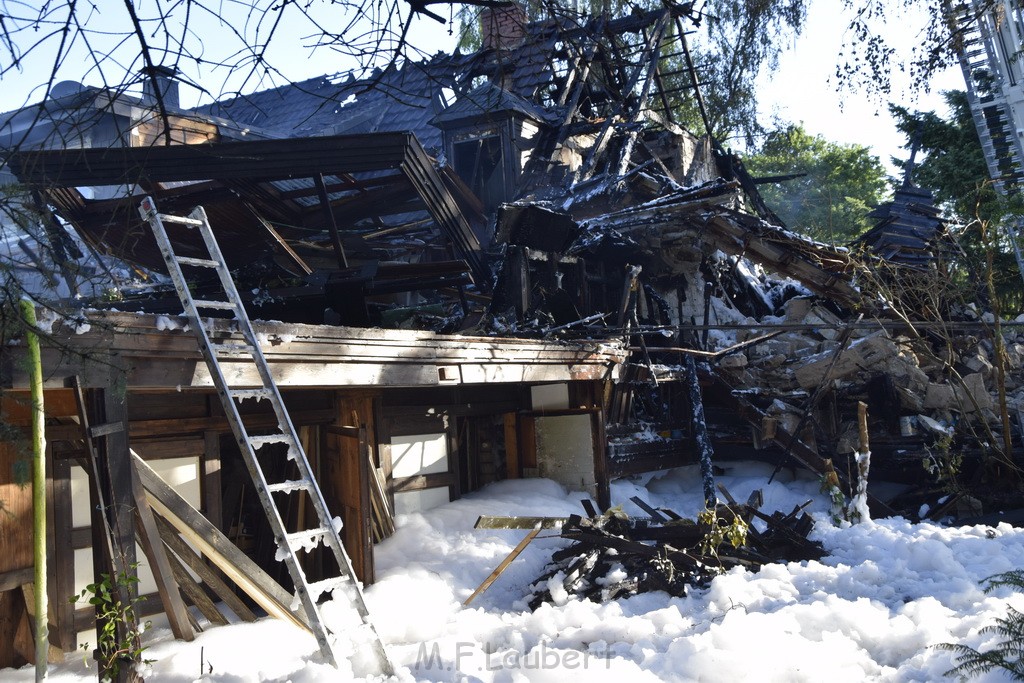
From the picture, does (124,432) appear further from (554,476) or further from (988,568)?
(988,568)

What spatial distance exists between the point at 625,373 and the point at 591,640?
639cm

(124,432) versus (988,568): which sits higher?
(124,432)

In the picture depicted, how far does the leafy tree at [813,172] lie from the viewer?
3703cm

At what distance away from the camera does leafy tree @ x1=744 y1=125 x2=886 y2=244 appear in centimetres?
3703

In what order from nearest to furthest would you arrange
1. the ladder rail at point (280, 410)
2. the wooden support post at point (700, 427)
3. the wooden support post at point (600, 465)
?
the ladder rail at point (280, 410) → the wooden support post at point (600, 465) → the wooden support post at point (700, 427)

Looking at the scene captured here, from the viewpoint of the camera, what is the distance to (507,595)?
773cm

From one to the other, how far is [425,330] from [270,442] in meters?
3.95

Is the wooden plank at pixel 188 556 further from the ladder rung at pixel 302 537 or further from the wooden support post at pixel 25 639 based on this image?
the ladder rung at pixel 302 537

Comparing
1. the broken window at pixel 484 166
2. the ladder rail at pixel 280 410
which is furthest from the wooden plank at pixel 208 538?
the broken window at pixel 484 166

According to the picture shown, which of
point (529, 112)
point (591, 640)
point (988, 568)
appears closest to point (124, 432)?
point (591, 640)

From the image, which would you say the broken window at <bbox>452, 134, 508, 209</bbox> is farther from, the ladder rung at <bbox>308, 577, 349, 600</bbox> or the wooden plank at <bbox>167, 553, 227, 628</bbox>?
the ladder rung at <bbox>308, 577, 349, 600</bbox>

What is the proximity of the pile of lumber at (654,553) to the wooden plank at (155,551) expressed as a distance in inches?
128

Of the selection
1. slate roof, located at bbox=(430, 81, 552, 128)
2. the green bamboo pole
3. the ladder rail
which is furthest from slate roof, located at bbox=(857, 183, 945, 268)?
the green bamboo pole

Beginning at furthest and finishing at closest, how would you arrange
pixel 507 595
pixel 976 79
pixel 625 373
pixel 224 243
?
pixel 976 79
pixel 625 373
pixel 224 243
pixel 507 595
